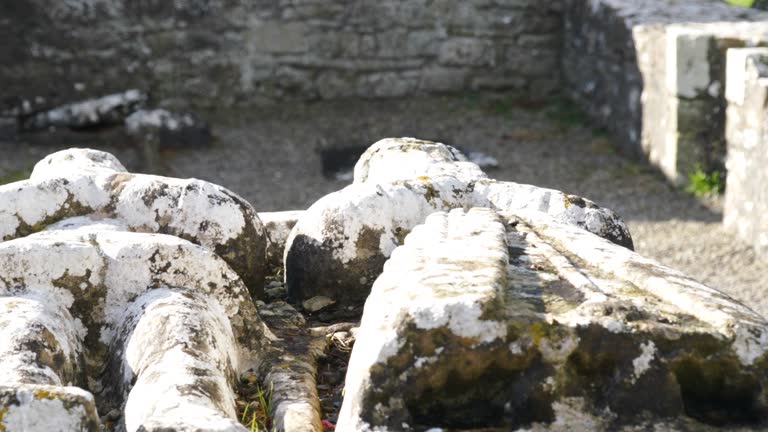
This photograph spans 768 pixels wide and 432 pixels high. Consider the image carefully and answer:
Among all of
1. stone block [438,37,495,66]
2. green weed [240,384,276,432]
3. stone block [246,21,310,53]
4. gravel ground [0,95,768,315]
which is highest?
stone block [246,21,310,53]

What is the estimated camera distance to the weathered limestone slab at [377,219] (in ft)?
9.52

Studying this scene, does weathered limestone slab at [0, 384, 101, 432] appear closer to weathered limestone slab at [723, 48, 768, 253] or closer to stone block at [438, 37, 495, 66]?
weathered limestone slab at [723, 48, 768, 253]

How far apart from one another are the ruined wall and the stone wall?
748 millimetres

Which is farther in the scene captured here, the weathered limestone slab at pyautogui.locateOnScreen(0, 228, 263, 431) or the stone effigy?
the weathered limestone slab at pyautogui.locateOnScreen(0, 228, 263, 431)

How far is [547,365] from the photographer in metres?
→ 1.86

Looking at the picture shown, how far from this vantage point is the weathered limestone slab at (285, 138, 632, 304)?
2900 mm

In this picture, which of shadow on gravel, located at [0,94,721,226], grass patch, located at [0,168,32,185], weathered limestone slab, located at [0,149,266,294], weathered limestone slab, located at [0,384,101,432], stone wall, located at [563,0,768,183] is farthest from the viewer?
grass patch, located at [0,168,32,185]

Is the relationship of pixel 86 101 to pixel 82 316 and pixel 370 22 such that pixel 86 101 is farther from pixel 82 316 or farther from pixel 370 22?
pixel 82 316

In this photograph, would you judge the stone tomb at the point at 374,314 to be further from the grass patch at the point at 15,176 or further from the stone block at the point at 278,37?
the stone block at the point at 278,37

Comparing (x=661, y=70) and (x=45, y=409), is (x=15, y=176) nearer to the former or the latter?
(x=661, y=70)

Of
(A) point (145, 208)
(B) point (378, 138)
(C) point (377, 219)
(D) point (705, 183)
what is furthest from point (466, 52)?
(A) point (145, 208)

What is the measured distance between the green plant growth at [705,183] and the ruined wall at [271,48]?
3.08 m

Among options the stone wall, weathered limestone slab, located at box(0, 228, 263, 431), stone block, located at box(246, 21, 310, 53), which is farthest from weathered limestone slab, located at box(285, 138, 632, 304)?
stone block, located at box(246, 21, 310, 53)

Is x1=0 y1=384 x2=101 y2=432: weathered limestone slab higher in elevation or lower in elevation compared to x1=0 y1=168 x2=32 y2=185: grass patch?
higher
